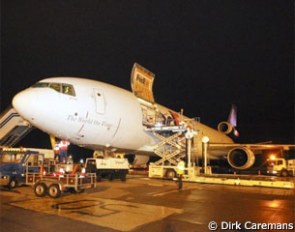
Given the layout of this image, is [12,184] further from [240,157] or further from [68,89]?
Answer: [240,157]

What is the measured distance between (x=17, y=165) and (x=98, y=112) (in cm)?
405

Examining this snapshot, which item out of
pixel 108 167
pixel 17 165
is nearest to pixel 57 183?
pixel 17 165

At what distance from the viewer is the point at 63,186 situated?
461 inches

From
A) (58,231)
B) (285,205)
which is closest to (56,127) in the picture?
(58,231)

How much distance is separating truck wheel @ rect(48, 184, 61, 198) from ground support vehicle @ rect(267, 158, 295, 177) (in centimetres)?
2182

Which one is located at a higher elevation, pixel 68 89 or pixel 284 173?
pixel 68 89

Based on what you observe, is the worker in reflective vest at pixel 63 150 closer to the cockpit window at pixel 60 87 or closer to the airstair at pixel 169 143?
the cockpit window at pixel 60 87

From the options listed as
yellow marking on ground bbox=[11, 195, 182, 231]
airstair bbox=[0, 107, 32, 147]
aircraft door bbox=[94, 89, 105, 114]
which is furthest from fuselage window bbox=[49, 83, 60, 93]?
airstair bbox=[0, 107, 32, 147]

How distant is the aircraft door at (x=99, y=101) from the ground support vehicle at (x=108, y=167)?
2.38m

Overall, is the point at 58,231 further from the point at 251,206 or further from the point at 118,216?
the point at 251,206

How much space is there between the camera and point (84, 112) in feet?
48.8

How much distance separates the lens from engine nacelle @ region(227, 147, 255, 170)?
21.8 metres

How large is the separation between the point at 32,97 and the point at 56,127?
5.37 feet

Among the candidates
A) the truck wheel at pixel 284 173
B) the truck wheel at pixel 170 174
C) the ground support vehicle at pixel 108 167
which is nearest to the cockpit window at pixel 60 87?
the ground support vehicle at pixel 108 167
